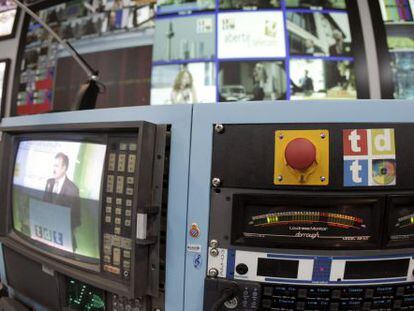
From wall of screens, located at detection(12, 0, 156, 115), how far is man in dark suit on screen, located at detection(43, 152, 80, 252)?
0.84 meters

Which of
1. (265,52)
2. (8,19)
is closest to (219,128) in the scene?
(265,52)

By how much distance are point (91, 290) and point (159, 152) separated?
47cm

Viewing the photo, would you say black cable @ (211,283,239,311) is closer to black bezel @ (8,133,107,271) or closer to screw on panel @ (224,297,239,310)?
screw on panel @ (224,297,239,310)

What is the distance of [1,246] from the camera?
96cm

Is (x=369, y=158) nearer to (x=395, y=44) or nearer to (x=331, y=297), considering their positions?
(x=331, y=297)

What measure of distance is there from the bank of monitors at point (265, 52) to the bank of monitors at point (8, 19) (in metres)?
1.45

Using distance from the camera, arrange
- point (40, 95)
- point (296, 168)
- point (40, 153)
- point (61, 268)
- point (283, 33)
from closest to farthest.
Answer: point (296, 168) < point (61, 268) < point (40, 153) < point (283, 33) < point (40, 95)

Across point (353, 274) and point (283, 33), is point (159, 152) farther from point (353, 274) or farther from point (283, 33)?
point (283, 33)

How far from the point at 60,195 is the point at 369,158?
2.81 ft

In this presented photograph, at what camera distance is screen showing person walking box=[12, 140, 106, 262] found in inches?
26.8

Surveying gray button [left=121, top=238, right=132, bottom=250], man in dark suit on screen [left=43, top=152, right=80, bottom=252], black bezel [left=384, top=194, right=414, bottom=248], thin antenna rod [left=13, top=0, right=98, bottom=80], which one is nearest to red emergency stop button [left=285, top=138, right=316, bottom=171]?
black bezel [left=384, top=194, right=414, bottom=248]

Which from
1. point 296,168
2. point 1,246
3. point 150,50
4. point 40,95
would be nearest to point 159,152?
point 296,168

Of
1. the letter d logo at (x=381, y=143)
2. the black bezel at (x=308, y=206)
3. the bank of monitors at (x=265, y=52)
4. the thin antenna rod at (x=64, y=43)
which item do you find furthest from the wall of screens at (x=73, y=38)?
the letter d logo at (x=381, y=143)

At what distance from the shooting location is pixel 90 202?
2.22 feet
